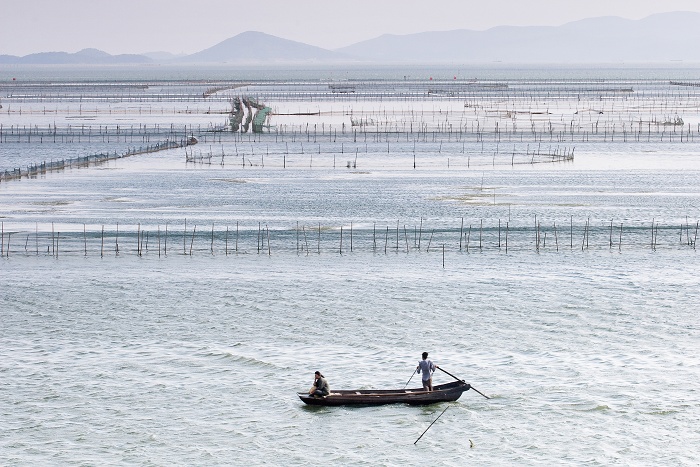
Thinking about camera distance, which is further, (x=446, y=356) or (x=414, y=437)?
(x=446, y=356)

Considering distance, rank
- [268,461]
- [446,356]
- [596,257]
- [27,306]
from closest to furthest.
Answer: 1. [268,461]
2. [446,356]
3. [27,306]
4. [596,257]

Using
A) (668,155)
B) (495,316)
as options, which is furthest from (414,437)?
(668,155)

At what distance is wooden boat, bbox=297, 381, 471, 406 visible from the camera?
3397 cm

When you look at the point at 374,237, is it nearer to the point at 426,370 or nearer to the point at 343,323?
the point at 343,323

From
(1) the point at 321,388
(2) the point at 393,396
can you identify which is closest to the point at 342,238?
(2) the point at 393,396

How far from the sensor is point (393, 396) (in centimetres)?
3412

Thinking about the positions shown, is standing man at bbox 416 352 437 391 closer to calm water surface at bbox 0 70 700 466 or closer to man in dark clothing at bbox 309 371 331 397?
calm water surface at bbox 0 70 700 466

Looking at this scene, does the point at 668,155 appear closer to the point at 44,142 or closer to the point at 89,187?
the point at 89,187

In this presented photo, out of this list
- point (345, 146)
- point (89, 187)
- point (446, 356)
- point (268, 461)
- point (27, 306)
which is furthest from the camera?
point (345, 146)

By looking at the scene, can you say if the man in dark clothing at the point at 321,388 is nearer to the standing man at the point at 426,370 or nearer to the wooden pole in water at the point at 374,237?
the standing man at the point at 426,370

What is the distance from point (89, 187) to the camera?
83.4 m

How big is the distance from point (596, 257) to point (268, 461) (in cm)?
3193

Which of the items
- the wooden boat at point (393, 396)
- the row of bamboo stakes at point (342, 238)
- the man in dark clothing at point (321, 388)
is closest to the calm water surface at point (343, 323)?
the row of bamboo stakes at point (342, 238)

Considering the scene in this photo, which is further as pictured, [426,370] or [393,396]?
[393,396]
